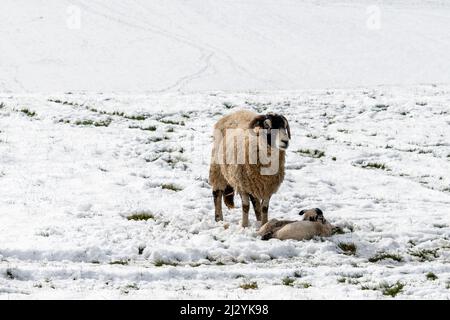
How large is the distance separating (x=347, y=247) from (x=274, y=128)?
2.57m

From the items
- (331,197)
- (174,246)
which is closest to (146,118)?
(331,197)

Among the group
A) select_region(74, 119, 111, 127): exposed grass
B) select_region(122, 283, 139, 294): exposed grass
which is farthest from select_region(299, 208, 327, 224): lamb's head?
select_region(74, 119, 111, 127): exposed grass

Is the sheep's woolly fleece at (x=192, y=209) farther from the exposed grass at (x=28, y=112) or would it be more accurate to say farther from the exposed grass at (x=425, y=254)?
the exposed grass at (x=28, y=112)

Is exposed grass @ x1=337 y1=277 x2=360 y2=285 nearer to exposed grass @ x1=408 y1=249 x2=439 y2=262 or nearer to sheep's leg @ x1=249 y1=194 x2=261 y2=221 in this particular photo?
exposed grass @ x1=408 y1=249 x2=439 y2=262

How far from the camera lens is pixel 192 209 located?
1311cm

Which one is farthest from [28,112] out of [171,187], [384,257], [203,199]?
[384,257]

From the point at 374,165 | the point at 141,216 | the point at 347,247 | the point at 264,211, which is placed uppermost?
the point at 374,165

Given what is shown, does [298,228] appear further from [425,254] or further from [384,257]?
[425,254]

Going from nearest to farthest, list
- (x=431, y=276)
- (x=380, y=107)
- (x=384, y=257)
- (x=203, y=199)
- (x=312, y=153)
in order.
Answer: (x=431, y=276)
(x=384, y=257)
(x=203, y=199)
(x=312, y=153)
(x=380, y=107)

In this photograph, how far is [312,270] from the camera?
943 cm

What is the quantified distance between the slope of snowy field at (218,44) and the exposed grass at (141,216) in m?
36.4

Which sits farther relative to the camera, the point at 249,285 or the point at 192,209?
the point at 192,209
